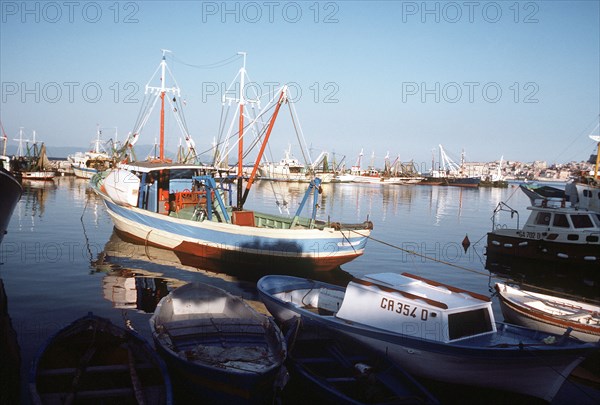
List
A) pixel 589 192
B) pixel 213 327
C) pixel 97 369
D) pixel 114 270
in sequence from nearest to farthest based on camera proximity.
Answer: pixel 97 369, pixel 213 327, pixel 114 270, pixel 589 192

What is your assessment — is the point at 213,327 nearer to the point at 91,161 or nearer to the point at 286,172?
the point at 91,161

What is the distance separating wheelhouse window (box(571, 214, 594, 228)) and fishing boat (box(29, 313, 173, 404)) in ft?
90.8

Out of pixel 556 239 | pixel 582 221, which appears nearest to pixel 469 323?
pixel 556 239

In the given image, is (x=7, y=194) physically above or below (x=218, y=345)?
above

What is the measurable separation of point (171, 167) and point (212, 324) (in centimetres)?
1821

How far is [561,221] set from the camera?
2981cm

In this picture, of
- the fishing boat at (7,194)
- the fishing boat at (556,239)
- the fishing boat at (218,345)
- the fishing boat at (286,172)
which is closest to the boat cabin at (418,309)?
the fishing boat at (218,345)

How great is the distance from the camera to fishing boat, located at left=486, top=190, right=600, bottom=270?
28.5m

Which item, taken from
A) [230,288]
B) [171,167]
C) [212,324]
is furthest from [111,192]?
[212,324]

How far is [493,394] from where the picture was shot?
12.7m

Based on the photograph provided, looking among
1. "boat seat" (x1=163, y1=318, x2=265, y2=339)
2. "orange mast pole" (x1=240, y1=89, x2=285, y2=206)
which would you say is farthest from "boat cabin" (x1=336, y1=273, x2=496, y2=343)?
"orange mast pole" (x1=240, y1=89, x2=285, y2=206)

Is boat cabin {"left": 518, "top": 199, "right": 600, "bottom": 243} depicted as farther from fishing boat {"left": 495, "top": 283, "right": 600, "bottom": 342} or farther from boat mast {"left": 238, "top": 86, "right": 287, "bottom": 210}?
boat mast {"left": 238, "top": 86, "right": 287, "bottom": 210}

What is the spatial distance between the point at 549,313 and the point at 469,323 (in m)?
4.89

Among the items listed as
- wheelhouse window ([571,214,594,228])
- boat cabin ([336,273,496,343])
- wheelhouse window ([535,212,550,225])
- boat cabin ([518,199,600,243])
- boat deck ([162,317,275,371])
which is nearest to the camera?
boat deck ([162,317,275,371])
